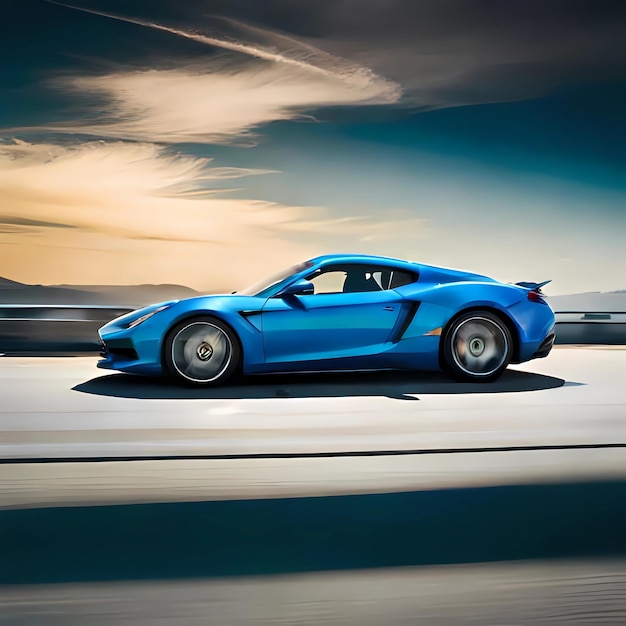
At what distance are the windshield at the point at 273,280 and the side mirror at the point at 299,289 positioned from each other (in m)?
0.16

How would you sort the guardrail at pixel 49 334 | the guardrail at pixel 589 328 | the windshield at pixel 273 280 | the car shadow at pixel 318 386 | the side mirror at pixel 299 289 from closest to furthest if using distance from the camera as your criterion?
1. the car shadow at pixel 318 386
2. the side mirror at pixel 299 289
3. the windshield at pixel 273 280
4. the guardrail at pixel 49 334
5. the guardrail at pixel 589 328

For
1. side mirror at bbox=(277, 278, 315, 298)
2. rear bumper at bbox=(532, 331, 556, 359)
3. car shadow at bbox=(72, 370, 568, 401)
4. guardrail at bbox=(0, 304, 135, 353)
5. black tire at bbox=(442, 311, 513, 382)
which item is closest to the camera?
car shadow at bbox=(72, 370, 568, 401)

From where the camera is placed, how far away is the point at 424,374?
9.00 metres

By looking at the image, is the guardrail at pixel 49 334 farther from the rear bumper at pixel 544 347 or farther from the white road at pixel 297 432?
the rear bumper at pixel 544 347

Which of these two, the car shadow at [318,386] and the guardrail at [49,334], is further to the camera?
the guardrail at [49,334]

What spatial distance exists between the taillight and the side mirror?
2.07m

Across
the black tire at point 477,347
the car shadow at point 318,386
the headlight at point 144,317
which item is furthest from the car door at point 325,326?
the headlight at point 144,317

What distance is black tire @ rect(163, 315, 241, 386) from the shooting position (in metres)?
7.82

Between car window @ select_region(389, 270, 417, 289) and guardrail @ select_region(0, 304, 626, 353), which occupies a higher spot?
car window @ select_region(389, 270, 417, 289)

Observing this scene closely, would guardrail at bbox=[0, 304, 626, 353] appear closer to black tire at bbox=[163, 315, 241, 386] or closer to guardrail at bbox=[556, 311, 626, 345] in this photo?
guardrail at bbox=[556, 311, 626, 345]

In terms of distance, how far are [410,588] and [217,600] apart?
23.5 inches

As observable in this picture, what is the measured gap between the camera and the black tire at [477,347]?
8.19m

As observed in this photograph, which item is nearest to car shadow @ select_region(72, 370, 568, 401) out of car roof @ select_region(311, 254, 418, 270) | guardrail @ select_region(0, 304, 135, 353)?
car roof @ select_region(311, 254, 418, 270)

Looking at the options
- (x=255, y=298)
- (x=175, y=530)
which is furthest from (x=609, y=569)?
(x=255, y=298)
